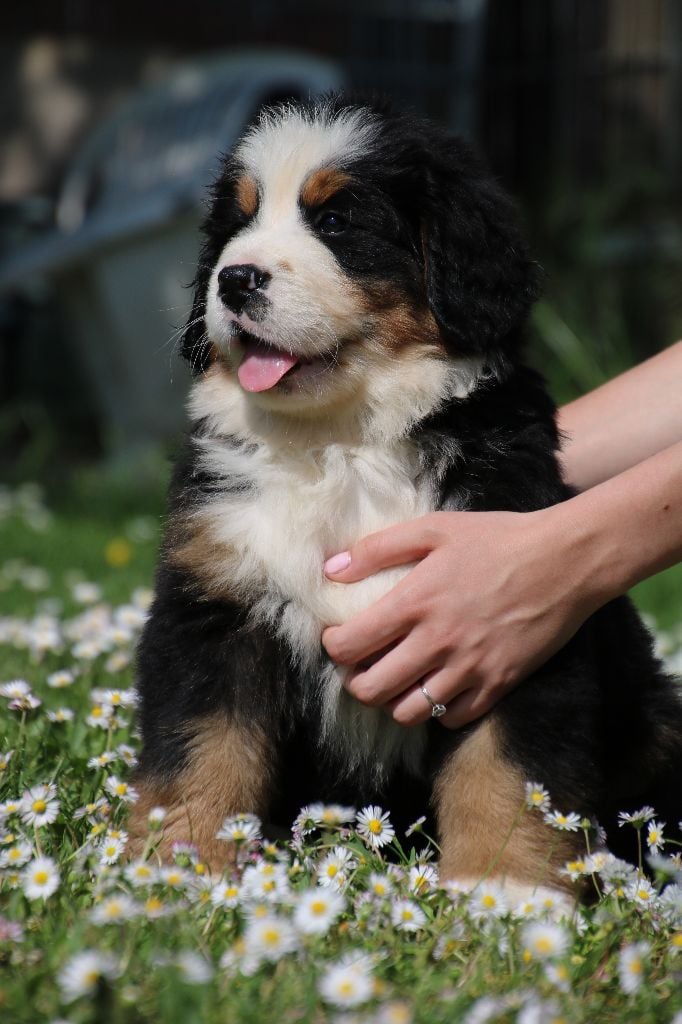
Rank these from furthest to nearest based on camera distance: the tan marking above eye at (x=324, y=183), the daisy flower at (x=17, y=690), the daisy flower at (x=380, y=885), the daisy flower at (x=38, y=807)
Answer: the daisy flower at (x=17, y=690), the tan marking above eye at (x=324, y=183), the daisy flower at (x=38, y=807), the daisy flower at (x=380, y=885)

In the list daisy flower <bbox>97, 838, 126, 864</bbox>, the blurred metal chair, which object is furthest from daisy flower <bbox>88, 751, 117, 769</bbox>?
the blurred metal chair

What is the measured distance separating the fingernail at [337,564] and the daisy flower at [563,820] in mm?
577

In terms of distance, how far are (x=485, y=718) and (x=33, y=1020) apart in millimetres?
969

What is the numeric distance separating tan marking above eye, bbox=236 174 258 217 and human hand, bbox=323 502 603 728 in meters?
0.73

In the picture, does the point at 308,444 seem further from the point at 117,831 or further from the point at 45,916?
the point at 45,916

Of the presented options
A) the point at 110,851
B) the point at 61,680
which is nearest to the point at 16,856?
the point at 110,851

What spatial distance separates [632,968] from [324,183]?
1495 mm

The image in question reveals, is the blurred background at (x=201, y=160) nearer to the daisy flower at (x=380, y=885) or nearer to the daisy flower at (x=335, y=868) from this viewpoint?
the daisy flower at (x=335, y=868)

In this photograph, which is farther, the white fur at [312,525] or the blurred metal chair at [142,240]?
the blurred metal chair at [142,240]

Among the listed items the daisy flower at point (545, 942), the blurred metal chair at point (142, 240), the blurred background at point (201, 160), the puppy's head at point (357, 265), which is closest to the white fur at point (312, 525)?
the puppy's head at point (357, 265)

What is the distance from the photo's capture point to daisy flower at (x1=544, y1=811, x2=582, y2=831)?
2.12m

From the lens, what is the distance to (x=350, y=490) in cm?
246

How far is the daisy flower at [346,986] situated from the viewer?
1.51 m

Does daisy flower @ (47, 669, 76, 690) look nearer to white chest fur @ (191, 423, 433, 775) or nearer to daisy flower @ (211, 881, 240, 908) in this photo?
white chest fur @ (191, 423, 433, 775)
